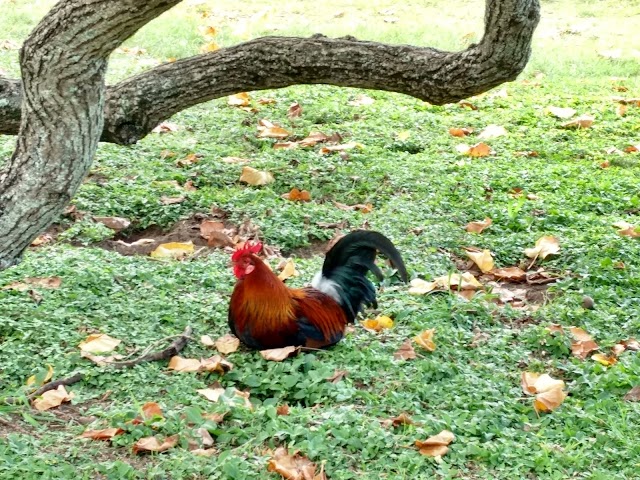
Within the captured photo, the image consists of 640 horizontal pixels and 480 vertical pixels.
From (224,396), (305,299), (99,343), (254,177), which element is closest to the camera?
(224,396)

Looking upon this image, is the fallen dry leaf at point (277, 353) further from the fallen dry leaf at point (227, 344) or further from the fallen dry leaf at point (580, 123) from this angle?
the fallen dry leaf at point (580, 123)

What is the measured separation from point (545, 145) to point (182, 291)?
127 inches

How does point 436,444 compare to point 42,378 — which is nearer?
point 436,444

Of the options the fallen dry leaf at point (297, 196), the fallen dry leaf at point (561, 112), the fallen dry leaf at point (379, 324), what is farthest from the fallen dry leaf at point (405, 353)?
the fallen dry leaf at point (561, 112)

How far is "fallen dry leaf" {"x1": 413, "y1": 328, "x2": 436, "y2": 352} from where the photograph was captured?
4234 millimetres

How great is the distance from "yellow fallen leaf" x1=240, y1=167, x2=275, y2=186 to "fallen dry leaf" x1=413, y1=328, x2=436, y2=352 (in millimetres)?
2125

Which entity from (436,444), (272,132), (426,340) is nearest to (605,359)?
(426,340)

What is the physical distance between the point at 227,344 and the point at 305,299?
0.42 meters

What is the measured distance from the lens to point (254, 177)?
6.16 m

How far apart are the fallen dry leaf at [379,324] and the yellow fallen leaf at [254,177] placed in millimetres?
1847

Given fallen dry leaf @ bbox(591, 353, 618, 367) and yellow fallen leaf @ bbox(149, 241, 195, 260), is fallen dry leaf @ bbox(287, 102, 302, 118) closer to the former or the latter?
yellow fallen leaf @ bbox(149, 241, 195, 260)

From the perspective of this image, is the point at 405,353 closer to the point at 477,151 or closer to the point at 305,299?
the point at 305,299

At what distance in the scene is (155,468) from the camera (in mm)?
3318

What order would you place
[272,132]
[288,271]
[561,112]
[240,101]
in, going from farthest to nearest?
[240,101], [561,112], [272,132], [288,271]
